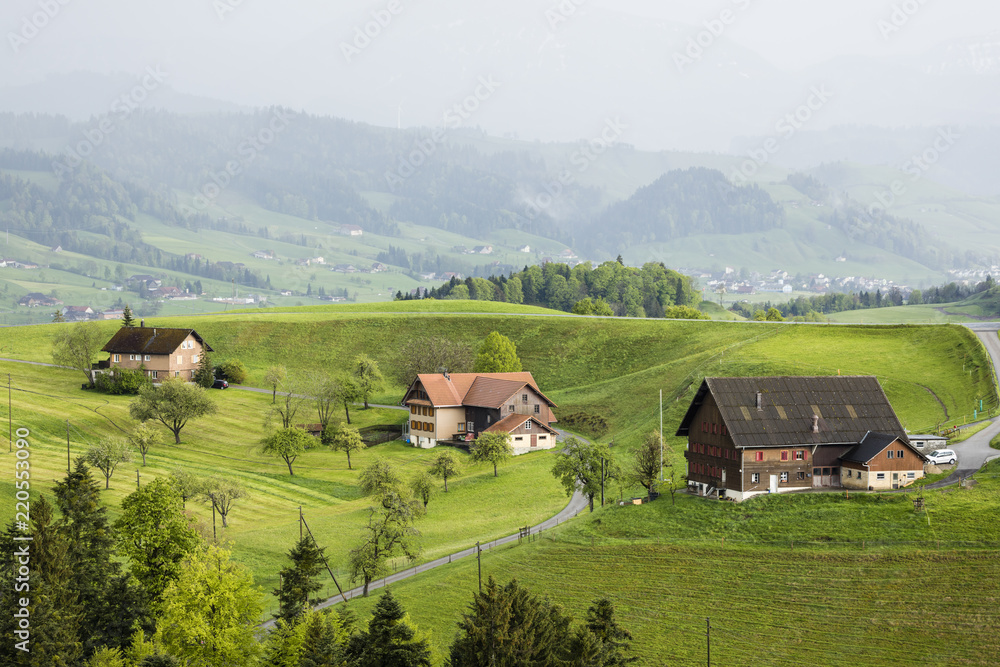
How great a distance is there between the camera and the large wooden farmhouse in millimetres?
64188

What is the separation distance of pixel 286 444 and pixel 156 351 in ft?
134

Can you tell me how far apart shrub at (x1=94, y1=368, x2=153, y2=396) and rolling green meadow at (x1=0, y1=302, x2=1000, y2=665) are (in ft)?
11.1

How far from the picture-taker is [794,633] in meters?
48.7

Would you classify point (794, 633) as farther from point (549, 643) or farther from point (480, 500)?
point (480, 500)

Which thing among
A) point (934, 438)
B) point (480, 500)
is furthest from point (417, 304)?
point (934, 438)

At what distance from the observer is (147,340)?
12244 centimetres

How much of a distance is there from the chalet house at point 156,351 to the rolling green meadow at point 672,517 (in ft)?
25.1

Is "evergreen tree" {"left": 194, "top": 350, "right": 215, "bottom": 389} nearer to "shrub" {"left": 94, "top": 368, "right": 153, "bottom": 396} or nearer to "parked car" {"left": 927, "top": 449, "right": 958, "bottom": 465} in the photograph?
"shrub" {"left": 94, "top": 368, "right": 153, "bottom": 396}

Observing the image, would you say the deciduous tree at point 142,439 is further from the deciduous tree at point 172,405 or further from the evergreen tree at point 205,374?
the evergreen tree at point 205,374

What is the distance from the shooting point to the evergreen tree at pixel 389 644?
141 ft

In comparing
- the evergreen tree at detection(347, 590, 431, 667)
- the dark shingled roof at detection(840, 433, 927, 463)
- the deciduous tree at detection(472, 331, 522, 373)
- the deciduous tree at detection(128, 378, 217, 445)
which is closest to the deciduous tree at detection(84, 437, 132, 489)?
the deciduous tree at detection(128, 378, 217, 445)

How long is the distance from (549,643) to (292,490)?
4748 centimetres

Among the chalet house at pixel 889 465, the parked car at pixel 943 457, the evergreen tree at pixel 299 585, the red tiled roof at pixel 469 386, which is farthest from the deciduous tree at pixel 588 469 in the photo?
the red tiled roof at pixel 469 386

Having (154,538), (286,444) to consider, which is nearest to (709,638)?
(154,538)
